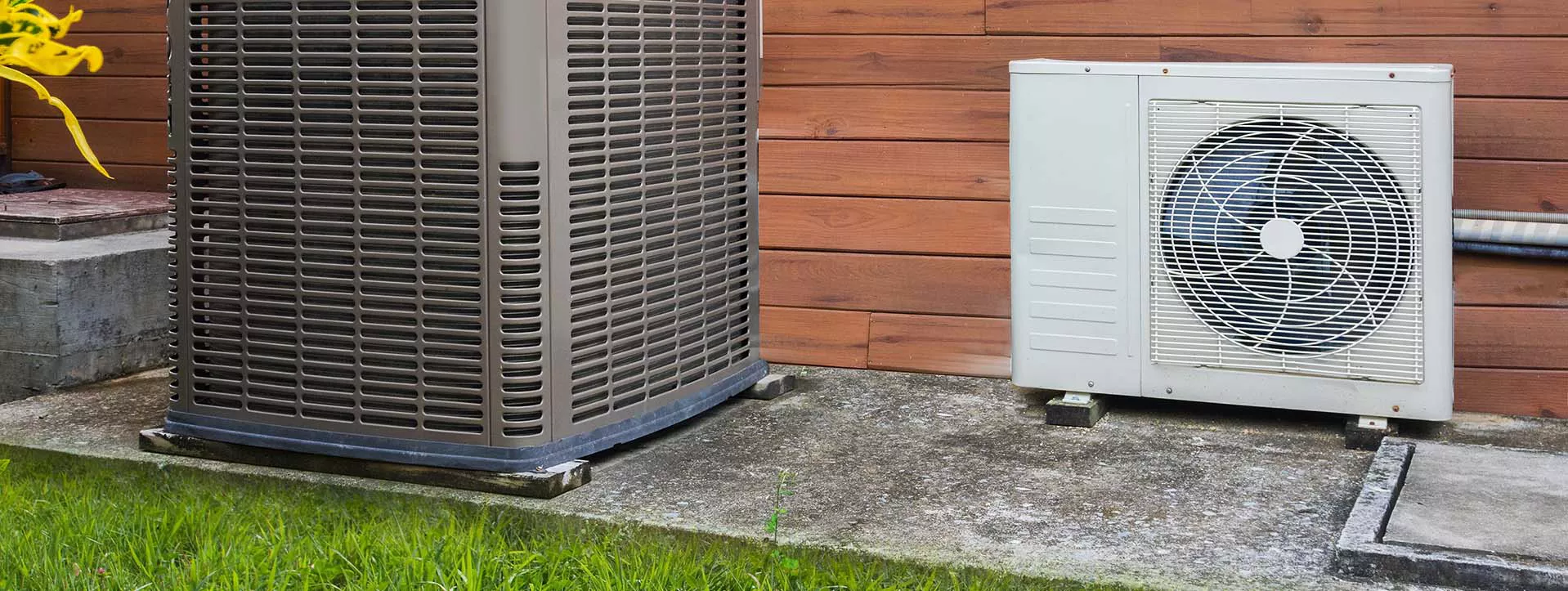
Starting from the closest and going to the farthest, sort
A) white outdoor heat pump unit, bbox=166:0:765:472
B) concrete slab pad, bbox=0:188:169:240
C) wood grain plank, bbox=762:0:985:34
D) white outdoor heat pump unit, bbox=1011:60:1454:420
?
white outdoor heat pump unit, bbox=166:0:765:472 → white outdoor heat pump unit, bbox=1011:60:1454:420 → wood grain plank, bbox=762:0:985:34 → concrete slab pad, bbox=0:188:169:240

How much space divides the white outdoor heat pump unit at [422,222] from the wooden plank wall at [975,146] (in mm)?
750

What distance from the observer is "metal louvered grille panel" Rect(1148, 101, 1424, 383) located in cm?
258

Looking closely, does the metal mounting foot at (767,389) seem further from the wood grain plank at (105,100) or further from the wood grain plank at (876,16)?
the wood grain plank at (105,100)

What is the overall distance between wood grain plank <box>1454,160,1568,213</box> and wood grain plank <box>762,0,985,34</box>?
1037 mm

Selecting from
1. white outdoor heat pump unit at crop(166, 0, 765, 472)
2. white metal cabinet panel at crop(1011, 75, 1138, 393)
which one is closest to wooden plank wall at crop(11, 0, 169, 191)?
white outdoor heat pump unit at crop(166, 0, 765, 472)

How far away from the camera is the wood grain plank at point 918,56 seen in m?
3.11

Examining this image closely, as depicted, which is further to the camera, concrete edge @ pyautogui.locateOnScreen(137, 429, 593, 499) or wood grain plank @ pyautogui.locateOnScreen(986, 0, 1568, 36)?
wood grain plank @ pyautogui.locateOnScreen(986, 0, 1568, 36)

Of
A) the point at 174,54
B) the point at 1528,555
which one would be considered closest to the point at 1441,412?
the point at 1528,555

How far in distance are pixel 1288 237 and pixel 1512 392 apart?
0.69 m

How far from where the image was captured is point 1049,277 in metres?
2.83

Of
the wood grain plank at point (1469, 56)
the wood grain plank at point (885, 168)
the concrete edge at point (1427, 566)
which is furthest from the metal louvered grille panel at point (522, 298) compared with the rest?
the wood grain plank at point (1469, 56)

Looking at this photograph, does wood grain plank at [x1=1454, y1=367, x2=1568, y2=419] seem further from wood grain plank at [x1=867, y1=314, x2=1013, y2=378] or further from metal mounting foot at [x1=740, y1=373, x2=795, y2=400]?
metal mounting foot at [x1=740, y1=373, x2=795, y2=400]

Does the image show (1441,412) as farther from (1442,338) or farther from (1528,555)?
(1528,555)

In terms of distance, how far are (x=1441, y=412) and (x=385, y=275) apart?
189cm
